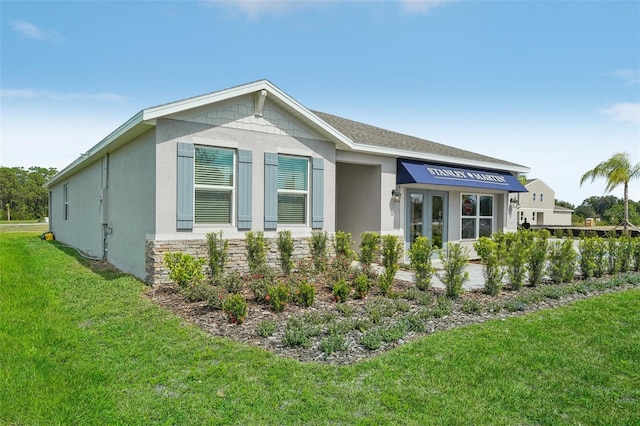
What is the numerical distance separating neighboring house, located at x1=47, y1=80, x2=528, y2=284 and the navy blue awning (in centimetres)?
5

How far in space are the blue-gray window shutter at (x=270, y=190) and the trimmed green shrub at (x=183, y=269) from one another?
2.25 meters

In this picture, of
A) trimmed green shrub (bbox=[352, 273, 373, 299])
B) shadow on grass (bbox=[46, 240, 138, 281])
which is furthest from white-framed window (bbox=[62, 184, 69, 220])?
trimmed green shrub (bbox=[352, 273, 373, 299])

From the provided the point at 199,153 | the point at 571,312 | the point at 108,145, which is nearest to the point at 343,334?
the point at 571,312

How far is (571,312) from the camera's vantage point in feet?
22.0

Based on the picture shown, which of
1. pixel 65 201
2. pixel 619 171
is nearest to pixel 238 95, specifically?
pixel 65 201

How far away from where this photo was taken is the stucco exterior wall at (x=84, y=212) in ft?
43.5

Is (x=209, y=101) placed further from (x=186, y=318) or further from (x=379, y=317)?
(x=379, y=317)

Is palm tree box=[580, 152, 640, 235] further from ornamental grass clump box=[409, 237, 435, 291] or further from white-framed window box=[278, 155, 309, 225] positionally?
white-framed window box=[278, 155, 309, 225]

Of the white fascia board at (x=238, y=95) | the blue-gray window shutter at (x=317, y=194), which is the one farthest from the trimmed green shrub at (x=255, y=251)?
the white fascia board at (x=238, y=95)

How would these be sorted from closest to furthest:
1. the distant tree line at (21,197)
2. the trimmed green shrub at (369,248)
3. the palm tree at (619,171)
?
the trimmed green shrub at (369,248) < the palm tree at (619,171) < the distant tree line at (21,197)

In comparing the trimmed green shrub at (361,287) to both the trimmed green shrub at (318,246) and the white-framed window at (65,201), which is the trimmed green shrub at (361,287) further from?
the white-framed window at (65,201)

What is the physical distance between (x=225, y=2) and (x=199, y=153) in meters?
4.64

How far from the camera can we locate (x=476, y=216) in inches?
578

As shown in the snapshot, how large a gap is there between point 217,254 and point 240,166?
217cm
